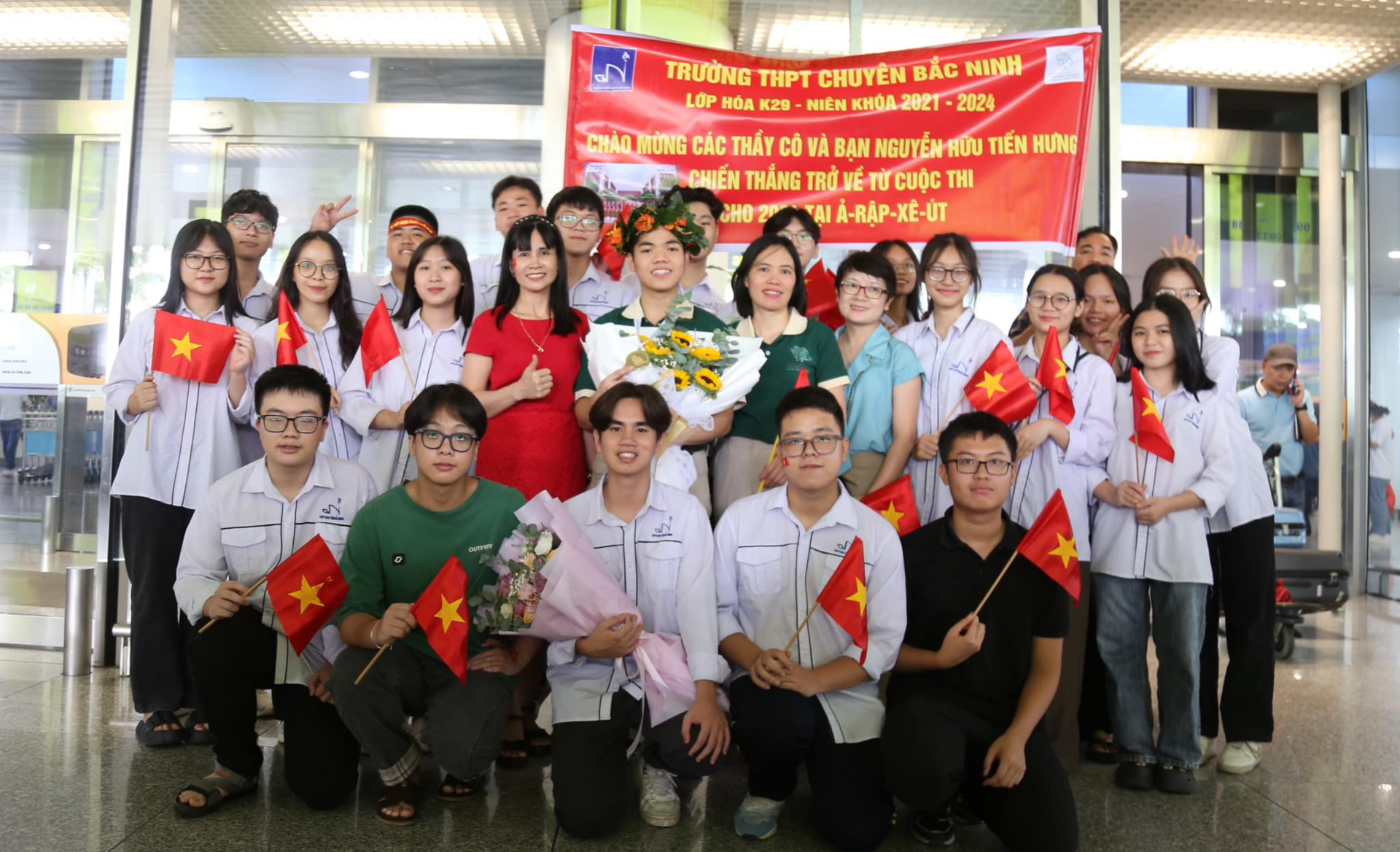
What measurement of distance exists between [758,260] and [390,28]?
267 cm

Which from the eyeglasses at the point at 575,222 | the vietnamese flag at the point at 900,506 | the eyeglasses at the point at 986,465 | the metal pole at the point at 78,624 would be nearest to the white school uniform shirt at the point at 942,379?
the vietnamese flag at the point at 900,506

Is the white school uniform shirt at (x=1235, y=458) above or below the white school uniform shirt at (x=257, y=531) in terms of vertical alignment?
above

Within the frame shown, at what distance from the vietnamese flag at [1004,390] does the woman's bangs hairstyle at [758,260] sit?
2.10 feet

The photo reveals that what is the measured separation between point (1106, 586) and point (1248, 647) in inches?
19.8

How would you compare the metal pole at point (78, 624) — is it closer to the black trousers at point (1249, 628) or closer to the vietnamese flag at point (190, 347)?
the vietnamese flag at point (190, 347)

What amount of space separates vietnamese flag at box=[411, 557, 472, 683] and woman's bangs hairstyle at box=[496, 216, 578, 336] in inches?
43.2

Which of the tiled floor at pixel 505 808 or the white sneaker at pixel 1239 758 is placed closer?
the tiled floor at pixel 505 808

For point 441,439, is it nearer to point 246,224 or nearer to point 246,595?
point 246,595

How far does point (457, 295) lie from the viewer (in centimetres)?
380

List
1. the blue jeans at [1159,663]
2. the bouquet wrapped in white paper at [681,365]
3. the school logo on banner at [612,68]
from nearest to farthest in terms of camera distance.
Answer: the bouquet wrapped in white paper at [681,365]
the blue jeans at [1159,663]
the school logo on banner at [612,68]

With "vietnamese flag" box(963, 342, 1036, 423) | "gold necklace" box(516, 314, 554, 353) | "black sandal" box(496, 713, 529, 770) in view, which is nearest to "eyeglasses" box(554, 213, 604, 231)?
"gold necklace" box(516, 314, 554, 353)

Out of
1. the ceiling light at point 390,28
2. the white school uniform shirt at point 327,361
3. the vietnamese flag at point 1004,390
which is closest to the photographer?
the vietnamese flag at point 1004,390

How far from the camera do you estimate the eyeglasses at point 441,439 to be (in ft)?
9.78

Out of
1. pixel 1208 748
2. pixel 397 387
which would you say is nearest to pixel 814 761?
pixel 1208 748
